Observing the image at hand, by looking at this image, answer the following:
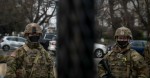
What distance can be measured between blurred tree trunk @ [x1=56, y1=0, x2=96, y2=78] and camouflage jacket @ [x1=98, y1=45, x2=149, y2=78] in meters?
4.75

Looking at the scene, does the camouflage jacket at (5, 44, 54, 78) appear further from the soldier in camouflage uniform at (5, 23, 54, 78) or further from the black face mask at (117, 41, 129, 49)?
the black face mask at (117, 41, 129, 49)

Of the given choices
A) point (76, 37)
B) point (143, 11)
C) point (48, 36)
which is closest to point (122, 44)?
point (76, 37)

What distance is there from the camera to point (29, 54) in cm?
584

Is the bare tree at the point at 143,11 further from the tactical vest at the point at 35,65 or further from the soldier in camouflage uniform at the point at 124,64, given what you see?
the tactical vest at the point at 35,65

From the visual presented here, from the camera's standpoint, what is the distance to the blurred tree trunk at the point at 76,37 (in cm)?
94

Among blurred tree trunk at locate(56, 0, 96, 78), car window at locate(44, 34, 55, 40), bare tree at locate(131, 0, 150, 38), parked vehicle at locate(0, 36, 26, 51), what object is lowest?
parked vehicle at locate(0, 36, 26, 51)

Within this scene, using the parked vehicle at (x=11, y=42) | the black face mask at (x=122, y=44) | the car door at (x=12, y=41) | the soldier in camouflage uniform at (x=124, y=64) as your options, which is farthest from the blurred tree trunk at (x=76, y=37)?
the car door at (x=12, y=41)

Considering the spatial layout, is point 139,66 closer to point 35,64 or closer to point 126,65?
point 126,65

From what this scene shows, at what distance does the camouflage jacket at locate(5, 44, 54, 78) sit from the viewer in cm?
575

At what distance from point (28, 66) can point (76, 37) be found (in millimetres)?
4878

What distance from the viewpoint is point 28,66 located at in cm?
577

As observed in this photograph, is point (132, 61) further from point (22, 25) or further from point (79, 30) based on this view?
point (22, 25)

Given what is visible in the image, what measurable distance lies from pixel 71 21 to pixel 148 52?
19.7ft

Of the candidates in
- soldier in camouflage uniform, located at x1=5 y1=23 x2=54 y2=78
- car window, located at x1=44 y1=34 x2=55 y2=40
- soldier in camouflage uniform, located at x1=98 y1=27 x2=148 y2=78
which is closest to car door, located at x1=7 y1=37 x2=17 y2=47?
car window, located at x1=44 y1=34 x2=55 y2=40
